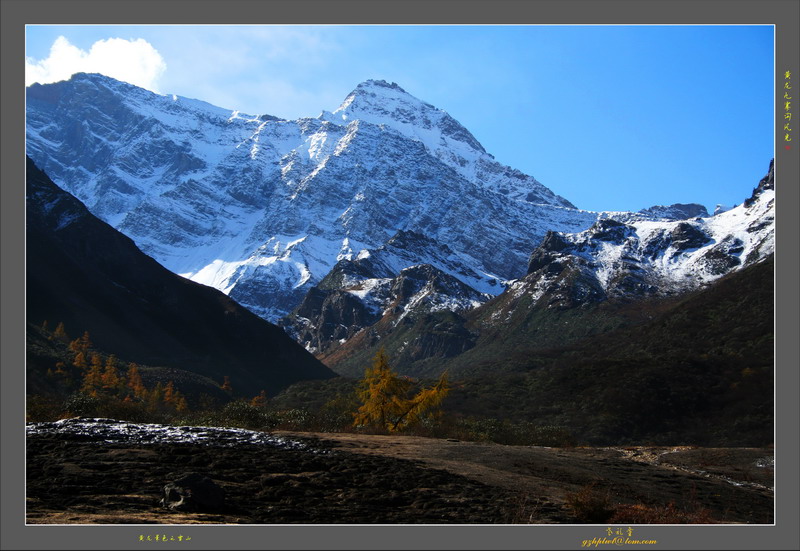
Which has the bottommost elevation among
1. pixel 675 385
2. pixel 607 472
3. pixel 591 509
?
pixel 675 385

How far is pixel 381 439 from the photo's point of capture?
3691cm

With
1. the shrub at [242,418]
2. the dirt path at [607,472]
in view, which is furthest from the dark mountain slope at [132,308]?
the dirt path at [607,472]

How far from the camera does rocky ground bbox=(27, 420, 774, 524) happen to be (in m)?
22.3

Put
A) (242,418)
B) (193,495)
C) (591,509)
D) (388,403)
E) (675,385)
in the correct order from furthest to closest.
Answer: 1. (675,385)
2. (388,403)
3. (242,418)
4. (591,509)
5. (193,495)

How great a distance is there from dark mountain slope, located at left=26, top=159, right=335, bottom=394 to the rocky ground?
10931 centimetres

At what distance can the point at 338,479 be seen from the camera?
2638 cm

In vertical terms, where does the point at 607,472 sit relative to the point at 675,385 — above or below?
above

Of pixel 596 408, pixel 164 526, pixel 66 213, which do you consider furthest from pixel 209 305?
pixel 164 526

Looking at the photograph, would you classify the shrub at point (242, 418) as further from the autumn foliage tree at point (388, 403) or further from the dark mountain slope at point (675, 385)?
the dark mountain slope at point (675, 385)

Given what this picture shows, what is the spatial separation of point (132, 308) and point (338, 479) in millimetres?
148865

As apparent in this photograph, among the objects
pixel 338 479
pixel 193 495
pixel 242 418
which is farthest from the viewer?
pixel 242 418

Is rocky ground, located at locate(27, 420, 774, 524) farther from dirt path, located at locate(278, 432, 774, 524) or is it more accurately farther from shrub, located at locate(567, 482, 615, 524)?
shrub, located at locate(567, 482, 615, 524)

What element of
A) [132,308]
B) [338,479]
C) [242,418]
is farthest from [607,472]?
[132,308]

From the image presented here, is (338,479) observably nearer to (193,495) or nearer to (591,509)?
(193,495)
